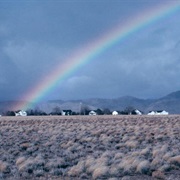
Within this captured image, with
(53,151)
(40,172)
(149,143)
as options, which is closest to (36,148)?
(53,151)

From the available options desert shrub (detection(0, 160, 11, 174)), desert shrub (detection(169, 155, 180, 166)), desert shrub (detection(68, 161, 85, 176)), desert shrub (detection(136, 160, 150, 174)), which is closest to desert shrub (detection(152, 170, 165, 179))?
desert shrub (detection(136, 160, 150, 174))

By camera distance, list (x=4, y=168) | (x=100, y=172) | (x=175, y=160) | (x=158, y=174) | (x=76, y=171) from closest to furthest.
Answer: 1. (x=100, y=172)
2. (x=158, y=174)
3. (x=76, y=171)
4. (x=4, y=168)
5. (x=175, y=160)

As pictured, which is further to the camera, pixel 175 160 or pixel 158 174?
pixel 175 160

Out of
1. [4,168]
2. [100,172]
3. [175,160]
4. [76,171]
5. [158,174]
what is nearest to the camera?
[100,172]

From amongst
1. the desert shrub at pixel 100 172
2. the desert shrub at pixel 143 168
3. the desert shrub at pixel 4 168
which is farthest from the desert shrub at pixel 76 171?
the desert shrub at pixel 4 168

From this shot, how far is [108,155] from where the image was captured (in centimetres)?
2103

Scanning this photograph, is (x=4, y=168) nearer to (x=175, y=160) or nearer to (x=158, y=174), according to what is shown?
(x=158, y=174)

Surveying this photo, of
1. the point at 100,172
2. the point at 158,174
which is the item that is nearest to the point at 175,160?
the point at 158,174

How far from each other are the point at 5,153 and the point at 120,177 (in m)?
9.68

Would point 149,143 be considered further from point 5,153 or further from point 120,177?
point 120,177

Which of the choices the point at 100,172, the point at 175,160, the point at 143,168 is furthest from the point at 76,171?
the point at 175,160

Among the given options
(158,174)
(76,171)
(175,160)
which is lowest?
(158,174)

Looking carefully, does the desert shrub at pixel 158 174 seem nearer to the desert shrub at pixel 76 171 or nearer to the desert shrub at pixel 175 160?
the desert shrub at pixel 175 160

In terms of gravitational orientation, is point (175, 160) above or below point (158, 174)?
above
